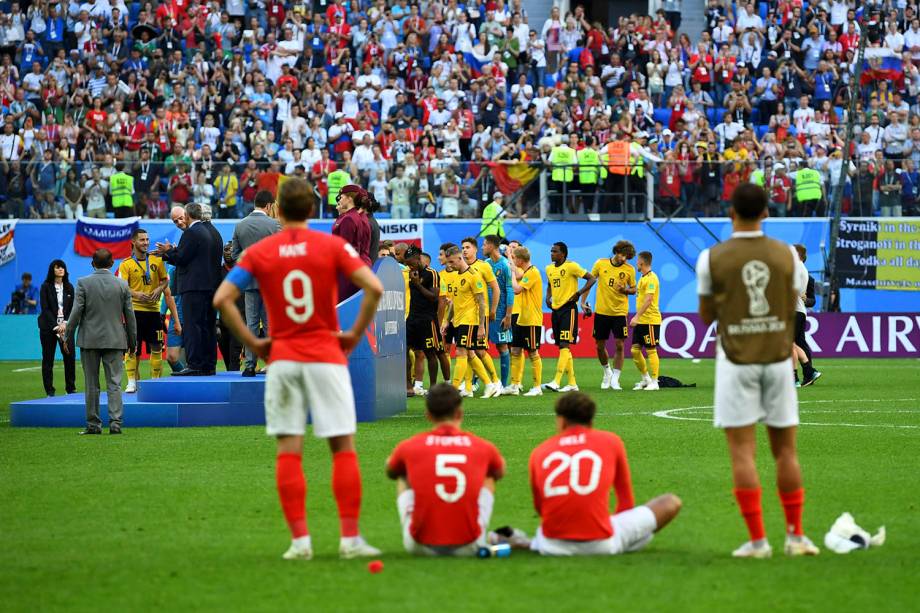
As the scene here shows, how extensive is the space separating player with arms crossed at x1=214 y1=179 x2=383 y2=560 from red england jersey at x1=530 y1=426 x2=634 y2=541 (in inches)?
42.1

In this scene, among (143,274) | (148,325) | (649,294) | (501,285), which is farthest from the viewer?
(649,294)

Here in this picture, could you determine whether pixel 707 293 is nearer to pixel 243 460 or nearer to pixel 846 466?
pixel 846 466

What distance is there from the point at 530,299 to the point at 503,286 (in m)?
0.57

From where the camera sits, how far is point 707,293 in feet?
26.3

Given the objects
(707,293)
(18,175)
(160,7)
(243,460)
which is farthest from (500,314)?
(160,7)

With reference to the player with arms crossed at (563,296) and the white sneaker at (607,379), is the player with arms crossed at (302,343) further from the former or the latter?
the white sneaker at (607,379)

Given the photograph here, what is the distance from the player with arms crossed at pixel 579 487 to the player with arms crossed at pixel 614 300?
1431 centimetres

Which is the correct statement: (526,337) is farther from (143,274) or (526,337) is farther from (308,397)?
(308,397)

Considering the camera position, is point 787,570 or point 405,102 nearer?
point 787,570

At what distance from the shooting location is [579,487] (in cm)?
777

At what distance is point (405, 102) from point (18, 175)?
981cm

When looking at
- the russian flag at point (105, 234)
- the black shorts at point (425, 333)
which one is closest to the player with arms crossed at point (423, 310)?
the black shorts at point (425, 333)

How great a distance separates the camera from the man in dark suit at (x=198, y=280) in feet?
56.6

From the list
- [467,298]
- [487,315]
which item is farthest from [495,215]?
[487,315]
